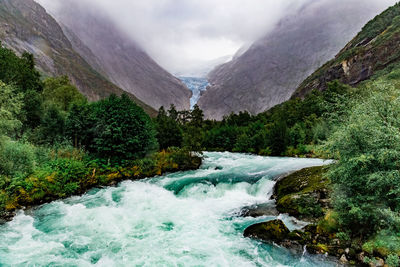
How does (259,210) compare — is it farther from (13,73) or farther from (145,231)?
(13,73)

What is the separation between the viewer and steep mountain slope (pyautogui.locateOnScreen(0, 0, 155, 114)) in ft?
353

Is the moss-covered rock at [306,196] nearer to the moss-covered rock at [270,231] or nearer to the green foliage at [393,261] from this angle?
the moss-covered rock at [270,231]

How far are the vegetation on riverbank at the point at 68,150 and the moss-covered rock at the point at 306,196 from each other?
14.5 m

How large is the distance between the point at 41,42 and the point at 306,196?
16974cm

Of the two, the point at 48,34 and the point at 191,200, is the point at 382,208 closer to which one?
the point at 191,200

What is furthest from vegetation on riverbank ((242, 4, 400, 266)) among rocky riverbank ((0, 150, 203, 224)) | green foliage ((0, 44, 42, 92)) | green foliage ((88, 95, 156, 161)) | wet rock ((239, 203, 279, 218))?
green foliage ((0, 44, 42, 92))

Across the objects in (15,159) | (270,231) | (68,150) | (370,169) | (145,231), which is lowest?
(145,231)

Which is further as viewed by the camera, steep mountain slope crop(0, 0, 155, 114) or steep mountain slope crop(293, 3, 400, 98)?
steep mountain slope crop(0, 0, 155, 114)

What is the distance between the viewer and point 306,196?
12.9 metres

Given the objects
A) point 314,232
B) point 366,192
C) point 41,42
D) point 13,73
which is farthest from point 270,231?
point 41,42

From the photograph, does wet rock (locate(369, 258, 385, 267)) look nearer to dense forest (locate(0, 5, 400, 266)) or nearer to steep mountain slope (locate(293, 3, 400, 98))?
dense forest (locate(0, 5, 400, 266))

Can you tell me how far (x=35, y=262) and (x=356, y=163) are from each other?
13.0 metres

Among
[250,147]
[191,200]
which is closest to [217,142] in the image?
[250,147]

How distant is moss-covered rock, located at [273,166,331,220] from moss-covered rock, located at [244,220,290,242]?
2383 mm
